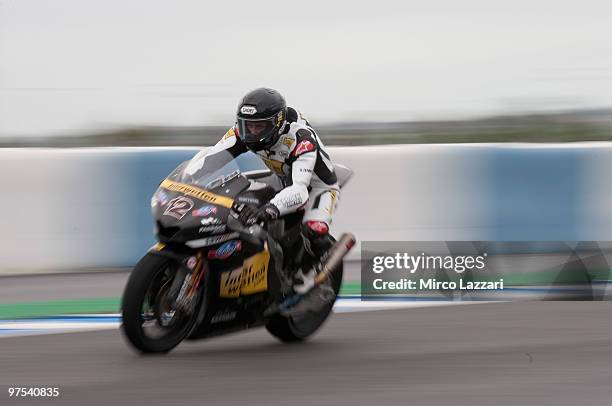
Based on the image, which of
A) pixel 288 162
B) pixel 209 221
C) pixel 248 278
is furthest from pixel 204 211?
pixel 288 162

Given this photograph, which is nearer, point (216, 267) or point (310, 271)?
point (216, 267)

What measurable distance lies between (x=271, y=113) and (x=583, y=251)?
13.4ft

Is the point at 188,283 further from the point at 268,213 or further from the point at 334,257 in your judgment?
the point at 334,257

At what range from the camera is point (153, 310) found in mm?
6652

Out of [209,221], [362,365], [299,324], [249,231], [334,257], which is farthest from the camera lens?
[299,324]

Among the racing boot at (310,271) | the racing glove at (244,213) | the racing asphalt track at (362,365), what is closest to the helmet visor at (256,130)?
the racing glove at (244,213)

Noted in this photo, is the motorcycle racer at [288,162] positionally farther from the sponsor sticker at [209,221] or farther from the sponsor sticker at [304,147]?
the sponsor sticker at [209,221]

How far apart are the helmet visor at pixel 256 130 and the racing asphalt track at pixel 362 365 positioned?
3.95 ft

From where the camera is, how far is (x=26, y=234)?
10.1 m

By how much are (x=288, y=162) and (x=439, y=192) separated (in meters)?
3.40

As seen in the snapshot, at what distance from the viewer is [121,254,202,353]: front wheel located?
6.47m

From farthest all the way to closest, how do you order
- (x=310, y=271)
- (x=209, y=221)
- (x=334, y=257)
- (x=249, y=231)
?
(x=310, y=271) < (x=334, y=257) < (x=249, y=231) < (x=209, y=221)

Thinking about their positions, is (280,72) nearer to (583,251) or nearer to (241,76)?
(241,76)

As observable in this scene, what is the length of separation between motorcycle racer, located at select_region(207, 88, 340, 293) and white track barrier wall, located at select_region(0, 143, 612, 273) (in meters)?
2.92
